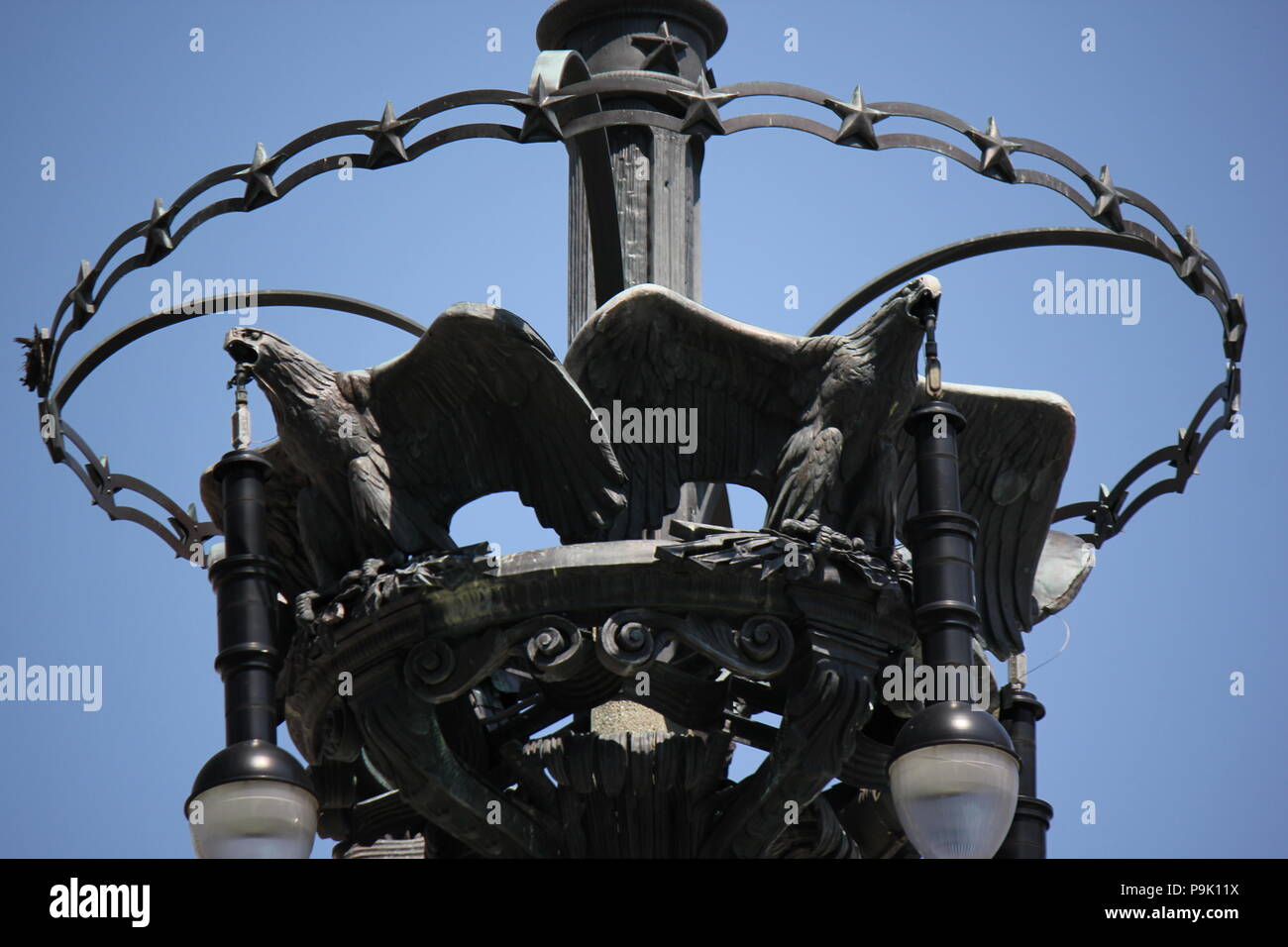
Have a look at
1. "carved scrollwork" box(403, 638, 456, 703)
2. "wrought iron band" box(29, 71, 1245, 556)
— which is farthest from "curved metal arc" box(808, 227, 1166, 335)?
"carved scrollwork" box(403, 638, 456, 703)

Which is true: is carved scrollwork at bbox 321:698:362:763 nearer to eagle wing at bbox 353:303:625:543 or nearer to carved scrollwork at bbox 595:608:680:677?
eagle wing at bbox 353:303:625:543

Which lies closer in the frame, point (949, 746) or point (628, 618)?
point (949, 746)

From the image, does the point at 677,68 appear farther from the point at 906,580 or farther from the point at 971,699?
the point at 971,699

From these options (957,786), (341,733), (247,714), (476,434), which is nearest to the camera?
(957,786)

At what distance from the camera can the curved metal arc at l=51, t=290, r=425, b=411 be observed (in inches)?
875

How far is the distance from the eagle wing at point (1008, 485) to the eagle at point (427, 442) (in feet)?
7.07

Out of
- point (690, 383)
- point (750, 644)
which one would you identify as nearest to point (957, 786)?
point (750, 644)

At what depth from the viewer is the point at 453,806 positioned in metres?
20.4

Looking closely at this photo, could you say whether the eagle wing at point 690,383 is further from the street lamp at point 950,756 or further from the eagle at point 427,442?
the street lamp at point 950,756

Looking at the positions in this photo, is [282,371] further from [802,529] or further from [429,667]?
[802,529]

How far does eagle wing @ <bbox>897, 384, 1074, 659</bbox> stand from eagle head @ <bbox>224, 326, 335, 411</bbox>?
3.73m

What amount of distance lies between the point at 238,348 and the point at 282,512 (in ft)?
6.39

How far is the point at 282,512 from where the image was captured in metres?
22.0
